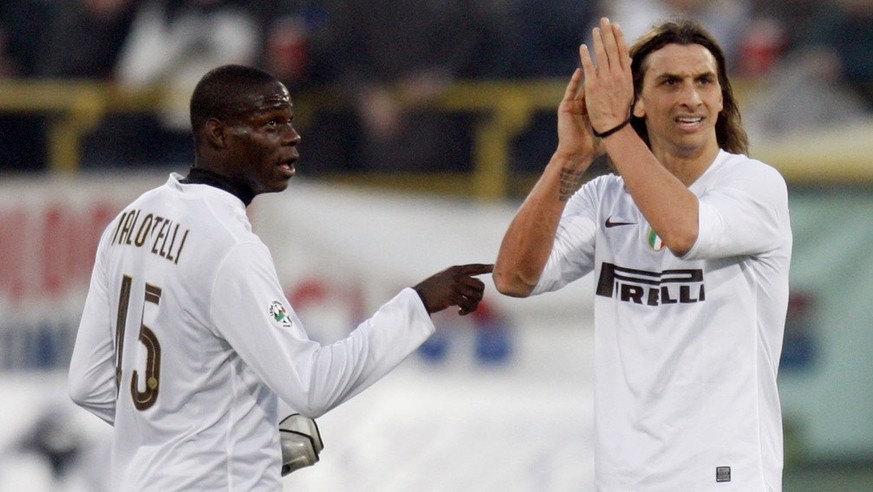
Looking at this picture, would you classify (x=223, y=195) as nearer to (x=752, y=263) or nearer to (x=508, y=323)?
(x=752, y=263)

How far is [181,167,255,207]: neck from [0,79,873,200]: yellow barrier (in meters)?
4.98

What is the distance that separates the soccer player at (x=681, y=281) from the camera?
148 inches

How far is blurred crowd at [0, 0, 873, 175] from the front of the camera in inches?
356

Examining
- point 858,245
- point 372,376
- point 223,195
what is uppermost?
point 223,195

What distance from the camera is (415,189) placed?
9000mm

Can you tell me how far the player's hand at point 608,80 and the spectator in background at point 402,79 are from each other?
5.12 m

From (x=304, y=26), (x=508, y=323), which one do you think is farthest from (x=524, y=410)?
(x=304, y=26)

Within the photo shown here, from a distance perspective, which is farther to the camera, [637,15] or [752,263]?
[637,15]

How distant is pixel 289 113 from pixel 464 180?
5024 mm

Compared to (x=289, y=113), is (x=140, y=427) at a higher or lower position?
lower

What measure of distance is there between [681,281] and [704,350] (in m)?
0.19

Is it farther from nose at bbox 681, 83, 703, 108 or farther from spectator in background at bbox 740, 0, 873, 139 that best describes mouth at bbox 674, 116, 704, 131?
spectator in background at bbox 740, 0, 873, 139

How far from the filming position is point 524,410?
7559mm

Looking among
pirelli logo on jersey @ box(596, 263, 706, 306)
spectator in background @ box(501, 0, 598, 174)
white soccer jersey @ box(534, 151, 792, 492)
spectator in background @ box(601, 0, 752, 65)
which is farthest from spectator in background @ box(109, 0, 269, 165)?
white soccer jersey @ box(534, 151, 792, 492)
